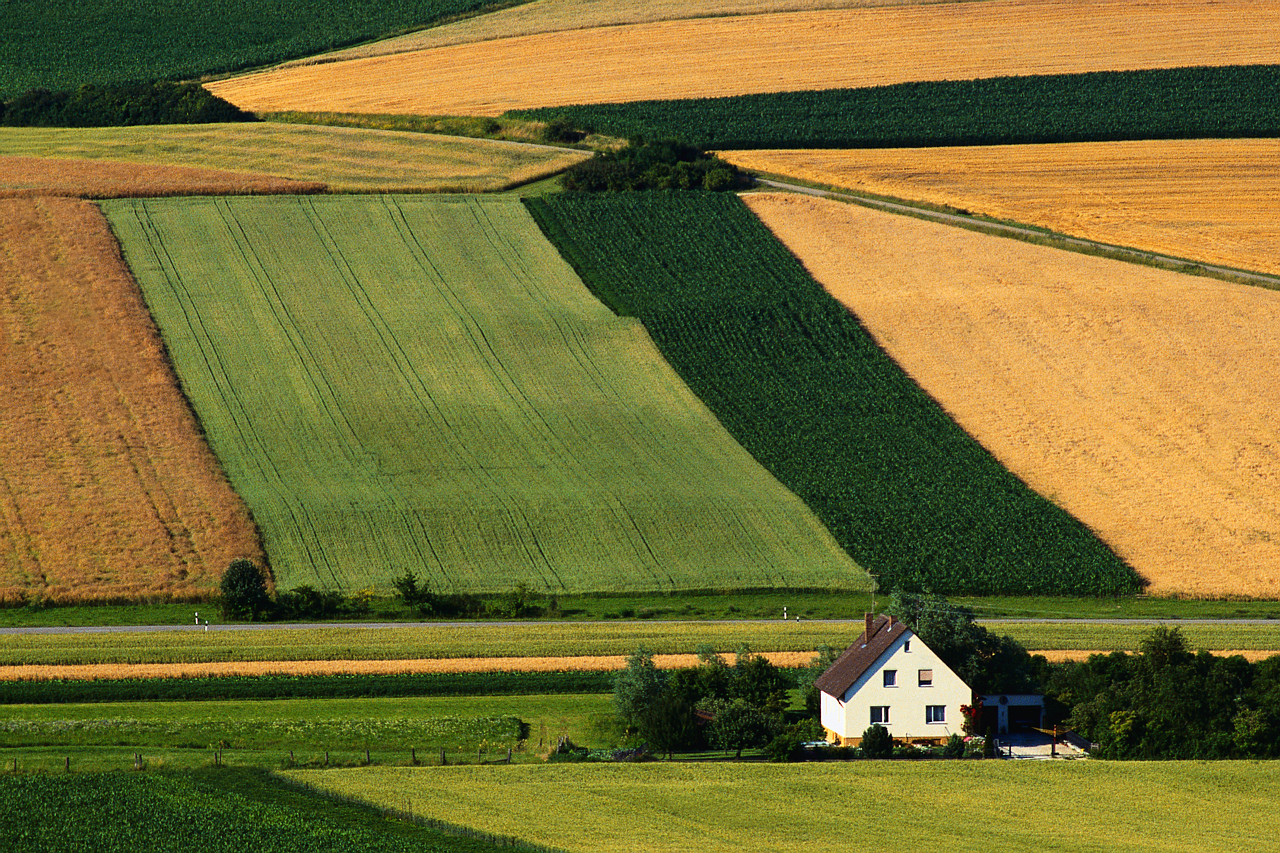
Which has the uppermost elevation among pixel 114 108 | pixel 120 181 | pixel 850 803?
pixel 114 108

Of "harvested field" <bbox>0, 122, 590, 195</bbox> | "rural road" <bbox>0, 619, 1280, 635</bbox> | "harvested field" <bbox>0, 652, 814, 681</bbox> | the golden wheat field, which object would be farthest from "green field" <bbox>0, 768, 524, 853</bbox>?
the golden wheat field

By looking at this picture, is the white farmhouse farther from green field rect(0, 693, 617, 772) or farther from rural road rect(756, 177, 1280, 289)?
rural road rect(756, 177, 1280, 289)

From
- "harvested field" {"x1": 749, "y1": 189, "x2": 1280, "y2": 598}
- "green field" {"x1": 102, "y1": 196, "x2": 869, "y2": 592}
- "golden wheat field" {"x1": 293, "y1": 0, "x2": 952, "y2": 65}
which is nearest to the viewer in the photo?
"green field" {"x1": 102, "y1": 196, "x2": 869, "y2": 592}

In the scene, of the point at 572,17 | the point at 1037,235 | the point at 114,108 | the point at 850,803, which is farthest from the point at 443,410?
Answer: the point at 572,17

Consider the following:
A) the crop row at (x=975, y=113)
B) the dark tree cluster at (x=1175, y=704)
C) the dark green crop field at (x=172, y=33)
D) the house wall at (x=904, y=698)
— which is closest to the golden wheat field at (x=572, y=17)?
the dark green crop field at (x=172, y=33)

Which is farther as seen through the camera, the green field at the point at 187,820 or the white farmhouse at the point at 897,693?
the white farmhouse at the point at 897,693

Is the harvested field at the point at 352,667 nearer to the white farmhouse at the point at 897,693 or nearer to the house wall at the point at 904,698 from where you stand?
the white farmhouse at the point at 897,693

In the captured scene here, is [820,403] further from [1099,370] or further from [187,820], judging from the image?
[187,820]
